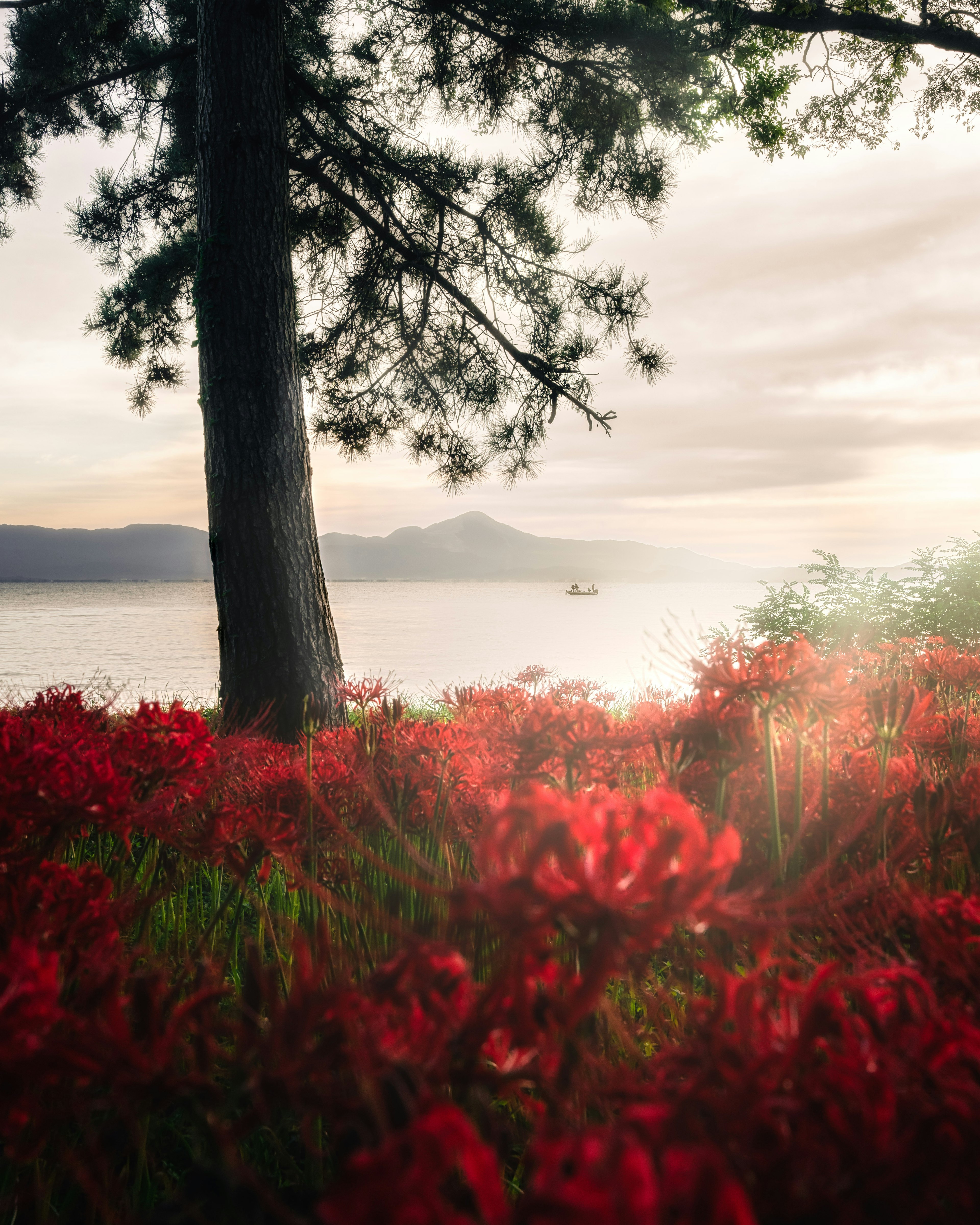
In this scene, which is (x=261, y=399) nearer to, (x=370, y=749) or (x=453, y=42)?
(x=370, y=749)

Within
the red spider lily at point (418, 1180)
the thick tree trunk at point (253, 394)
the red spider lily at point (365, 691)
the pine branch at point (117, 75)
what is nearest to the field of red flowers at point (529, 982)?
the red spider lily at point (418, 1180)

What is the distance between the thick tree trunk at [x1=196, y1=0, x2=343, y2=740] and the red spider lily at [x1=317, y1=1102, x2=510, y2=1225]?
3.78 m

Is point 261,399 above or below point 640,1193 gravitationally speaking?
above

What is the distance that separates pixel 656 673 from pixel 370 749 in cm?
91

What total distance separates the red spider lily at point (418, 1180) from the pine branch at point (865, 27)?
7008 millimetres

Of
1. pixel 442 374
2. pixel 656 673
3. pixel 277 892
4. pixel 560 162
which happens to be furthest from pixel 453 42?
pixel 277 892

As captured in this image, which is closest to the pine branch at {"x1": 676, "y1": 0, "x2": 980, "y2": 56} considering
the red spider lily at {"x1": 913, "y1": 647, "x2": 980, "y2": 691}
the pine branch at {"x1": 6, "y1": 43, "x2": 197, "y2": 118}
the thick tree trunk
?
the thick tree trunk

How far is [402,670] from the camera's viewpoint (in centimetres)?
1631

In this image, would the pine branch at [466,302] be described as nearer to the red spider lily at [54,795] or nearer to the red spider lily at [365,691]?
the red spider lily at [365,691]

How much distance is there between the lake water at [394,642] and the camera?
308 inches

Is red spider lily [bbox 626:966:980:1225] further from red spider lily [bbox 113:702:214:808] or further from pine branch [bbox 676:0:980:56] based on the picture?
pine branch [bbox 676:0:980:56]

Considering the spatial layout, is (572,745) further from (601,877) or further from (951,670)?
(951,670)

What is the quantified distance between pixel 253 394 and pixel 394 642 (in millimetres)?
19462

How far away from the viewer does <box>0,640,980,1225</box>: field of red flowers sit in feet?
1.87
